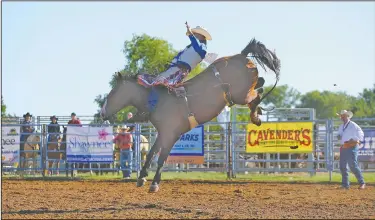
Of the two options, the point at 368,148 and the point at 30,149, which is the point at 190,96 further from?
the point at 30,149

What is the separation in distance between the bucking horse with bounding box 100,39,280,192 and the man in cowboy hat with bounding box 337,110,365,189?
350cm

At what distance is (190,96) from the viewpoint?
9867mm

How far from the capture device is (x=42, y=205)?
893 cm

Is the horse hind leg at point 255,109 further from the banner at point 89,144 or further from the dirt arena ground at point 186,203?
the banner at point 89,144

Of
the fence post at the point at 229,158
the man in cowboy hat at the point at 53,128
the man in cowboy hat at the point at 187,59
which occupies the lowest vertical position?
the fence post at the point at 229,158

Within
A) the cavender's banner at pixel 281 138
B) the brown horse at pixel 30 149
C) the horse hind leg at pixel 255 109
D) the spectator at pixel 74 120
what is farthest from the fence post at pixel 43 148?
the horse hind leg at pixel 255 109

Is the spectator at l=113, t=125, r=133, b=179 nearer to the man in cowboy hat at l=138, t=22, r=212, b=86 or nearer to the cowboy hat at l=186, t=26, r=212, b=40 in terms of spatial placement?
the man in cowboy hat at l=138, t=22, r=212, b=86

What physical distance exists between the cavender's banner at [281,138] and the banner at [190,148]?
4.12 feet

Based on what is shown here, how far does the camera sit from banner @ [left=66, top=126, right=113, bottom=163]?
1728 centimetres

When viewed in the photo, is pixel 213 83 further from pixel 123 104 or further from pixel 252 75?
pixel 123 104

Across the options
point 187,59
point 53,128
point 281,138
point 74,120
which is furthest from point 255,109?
point 53,128

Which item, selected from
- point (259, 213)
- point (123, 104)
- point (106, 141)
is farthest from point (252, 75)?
point (106, 141)

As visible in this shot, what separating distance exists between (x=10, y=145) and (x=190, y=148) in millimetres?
5154

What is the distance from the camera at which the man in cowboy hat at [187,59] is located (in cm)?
980
